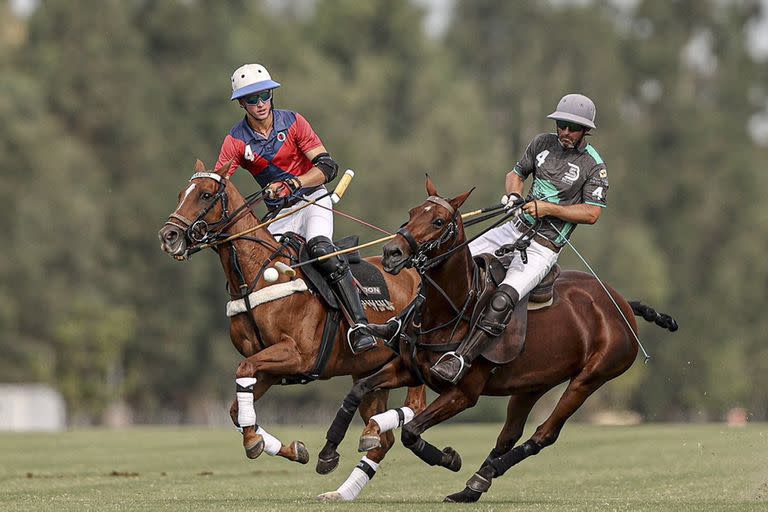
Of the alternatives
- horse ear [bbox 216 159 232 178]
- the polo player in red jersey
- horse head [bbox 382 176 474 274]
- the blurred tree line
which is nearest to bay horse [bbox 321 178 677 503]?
horse head [bbox 382 176 474 274]

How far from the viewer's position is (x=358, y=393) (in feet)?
44.2

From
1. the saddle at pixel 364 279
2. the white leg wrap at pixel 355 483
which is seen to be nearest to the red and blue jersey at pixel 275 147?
the saddle at pixel 364 279

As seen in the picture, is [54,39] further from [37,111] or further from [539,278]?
[539,278]

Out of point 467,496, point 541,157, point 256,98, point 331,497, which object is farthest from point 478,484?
point 256,98

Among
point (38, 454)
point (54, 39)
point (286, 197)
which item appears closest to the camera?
point (286, 197)

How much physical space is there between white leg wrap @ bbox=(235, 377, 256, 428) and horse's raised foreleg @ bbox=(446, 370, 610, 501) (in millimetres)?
1756

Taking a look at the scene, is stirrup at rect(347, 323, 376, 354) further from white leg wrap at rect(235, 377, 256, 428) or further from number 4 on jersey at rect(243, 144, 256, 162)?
number 4 on jersey at rect(243, 144, 256, 162)

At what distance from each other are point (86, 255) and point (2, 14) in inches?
777

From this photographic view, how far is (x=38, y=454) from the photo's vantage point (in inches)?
918

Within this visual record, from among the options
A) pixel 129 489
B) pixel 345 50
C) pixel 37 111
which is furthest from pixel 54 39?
pixel 129 489

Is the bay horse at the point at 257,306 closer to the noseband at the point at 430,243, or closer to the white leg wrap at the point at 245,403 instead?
the white leg wrap at the point at 245,403

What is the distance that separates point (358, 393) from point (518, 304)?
1481 millimetres

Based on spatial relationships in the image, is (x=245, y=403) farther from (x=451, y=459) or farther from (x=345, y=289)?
(x=451, y=459)

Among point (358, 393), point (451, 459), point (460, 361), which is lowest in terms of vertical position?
point (451, 459)
